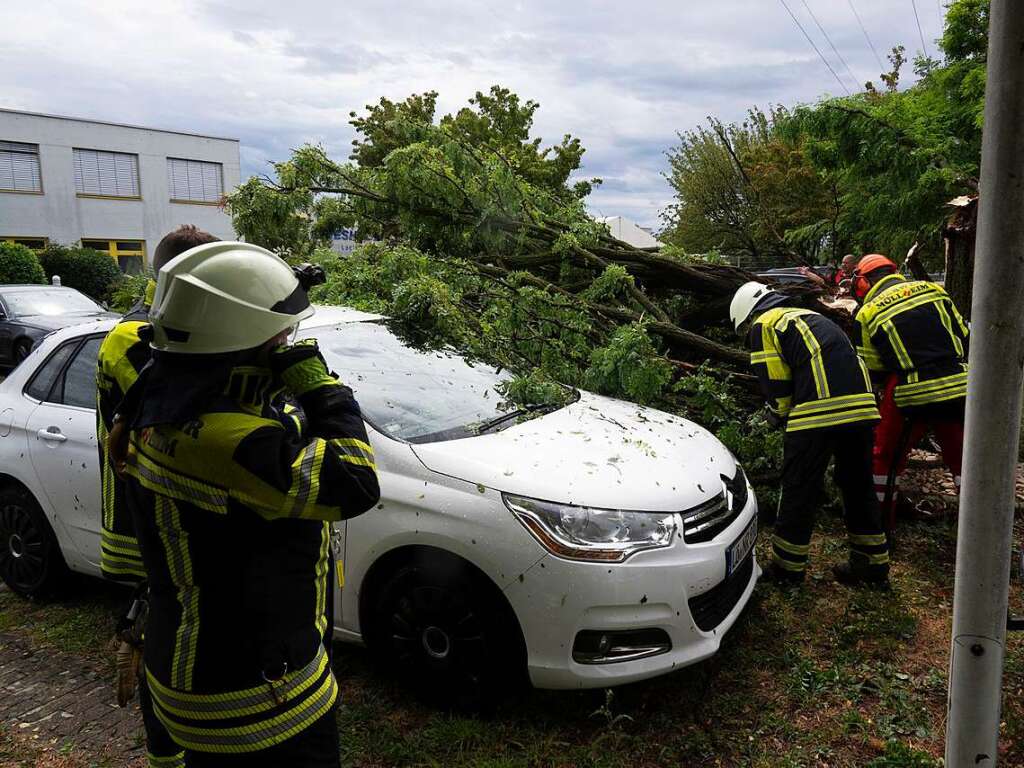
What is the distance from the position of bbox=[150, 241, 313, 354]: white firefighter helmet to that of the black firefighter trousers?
317cm

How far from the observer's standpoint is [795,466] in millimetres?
4066

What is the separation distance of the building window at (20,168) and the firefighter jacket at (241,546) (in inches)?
1264

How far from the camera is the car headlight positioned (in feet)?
9.02

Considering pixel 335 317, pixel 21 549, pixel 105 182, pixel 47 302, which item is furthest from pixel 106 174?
pixel 335 317

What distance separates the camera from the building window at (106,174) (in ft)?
95.3

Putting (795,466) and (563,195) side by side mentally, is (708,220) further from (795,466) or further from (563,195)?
(795,466)

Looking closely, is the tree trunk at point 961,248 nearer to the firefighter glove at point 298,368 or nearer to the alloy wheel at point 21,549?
the firefighter glove at point 298,368

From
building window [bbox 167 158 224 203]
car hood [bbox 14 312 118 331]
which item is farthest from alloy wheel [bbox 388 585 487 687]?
building window [bbox 167 158 224 203]

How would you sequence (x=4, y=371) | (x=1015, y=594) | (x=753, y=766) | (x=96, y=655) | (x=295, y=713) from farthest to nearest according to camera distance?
(x=4, y=371) < (x=1015, y=594) < (x=96, y=655) < (x=753, y=766) < (x=295, y=713)

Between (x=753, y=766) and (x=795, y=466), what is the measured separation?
1.75 meters

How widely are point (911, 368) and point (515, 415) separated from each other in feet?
8.30

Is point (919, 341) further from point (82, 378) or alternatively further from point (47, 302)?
point (47, 302)

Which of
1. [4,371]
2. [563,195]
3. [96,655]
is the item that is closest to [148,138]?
[4,371]

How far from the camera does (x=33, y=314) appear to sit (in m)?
12.4
